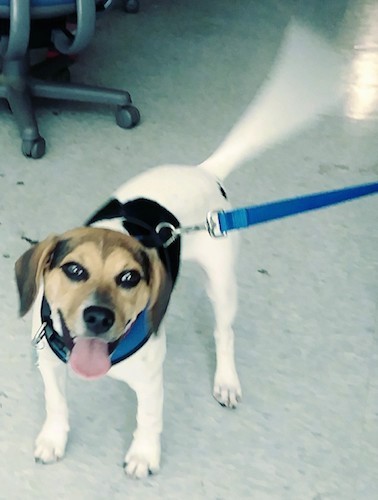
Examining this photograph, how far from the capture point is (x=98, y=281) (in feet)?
3.31

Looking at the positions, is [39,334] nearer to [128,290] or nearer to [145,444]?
[128,290]

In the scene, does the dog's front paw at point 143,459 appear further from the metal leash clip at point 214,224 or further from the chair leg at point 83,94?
the chair leg at point 83,94

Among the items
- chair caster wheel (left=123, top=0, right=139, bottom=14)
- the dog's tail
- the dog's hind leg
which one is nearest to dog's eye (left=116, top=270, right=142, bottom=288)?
the dog's hind leg

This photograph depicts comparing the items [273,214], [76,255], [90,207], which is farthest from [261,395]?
[90,207]

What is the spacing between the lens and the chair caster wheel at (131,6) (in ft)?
10.1

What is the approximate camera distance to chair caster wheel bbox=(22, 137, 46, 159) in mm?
2072

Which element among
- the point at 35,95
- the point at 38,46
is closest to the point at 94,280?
the point at 38,46

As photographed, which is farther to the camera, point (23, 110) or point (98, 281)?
point (23, 110)

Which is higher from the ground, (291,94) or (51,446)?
(51,446)

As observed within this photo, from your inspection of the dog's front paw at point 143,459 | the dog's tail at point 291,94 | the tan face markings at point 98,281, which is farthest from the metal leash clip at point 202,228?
the dog's tail at point 291,94

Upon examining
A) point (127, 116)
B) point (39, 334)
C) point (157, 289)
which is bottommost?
point (127, 116)

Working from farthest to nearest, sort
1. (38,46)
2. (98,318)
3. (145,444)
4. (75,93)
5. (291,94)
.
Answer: (291,94)
(75,93)
(38,46)
(145,444)
(98,318)

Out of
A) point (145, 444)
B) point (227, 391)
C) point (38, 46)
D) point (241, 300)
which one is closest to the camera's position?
point (145, 444)

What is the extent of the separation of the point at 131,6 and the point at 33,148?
1275 millimetres
